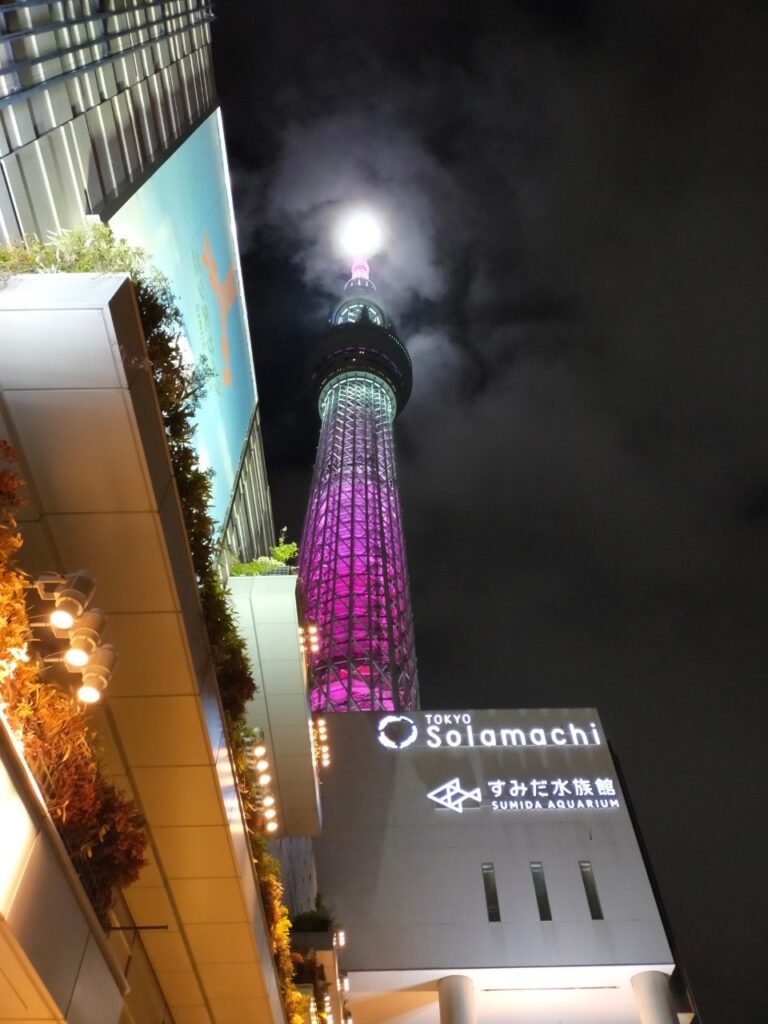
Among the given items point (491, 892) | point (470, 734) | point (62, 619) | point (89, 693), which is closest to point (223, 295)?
point (470, 734)

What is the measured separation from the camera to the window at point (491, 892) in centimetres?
2473

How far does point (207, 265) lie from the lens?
80.9ft

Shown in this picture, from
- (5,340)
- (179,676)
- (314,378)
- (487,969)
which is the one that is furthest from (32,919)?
(314,378)

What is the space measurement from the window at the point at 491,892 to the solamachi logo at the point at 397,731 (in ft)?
18.3

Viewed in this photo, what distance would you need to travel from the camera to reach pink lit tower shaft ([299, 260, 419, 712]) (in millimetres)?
46469

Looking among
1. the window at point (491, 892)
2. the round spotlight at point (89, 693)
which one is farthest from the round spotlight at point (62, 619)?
the window at point (491, 892)

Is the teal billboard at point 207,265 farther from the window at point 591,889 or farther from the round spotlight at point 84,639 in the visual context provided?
the window at point 591,889

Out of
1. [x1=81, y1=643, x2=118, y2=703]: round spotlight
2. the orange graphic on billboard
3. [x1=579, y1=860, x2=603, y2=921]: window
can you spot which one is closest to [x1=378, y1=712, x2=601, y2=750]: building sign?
[x1=579, y1=860, x2=603, y2=921]: window

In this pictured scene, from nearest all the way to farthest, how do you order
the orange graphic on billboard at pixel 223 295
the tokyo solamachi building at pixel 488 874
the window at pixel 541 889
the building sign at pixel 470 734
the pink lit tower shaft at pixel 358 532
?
the tokyo solamachi building at pixel 488 874 → the window at pixel 541 889 → the orange graphic on billboard at pixel 223 295 → the building sign at pixel 470 734 → the pink lit tower shaft at pixel 358 532

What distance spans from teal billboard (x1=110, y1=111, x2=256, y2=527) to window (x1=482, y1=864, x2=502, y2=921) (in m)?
15.3

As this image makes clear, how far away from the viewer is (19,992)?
5582mm

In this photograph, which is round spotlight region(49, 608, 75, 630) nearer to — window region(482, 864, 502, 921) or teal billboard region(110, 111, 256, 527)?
teal billboard region(110, 111, 256, 527)

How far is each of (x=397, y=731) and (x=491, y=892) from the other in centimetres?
699

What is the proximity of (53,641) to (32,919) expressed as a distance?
8.54 ft
